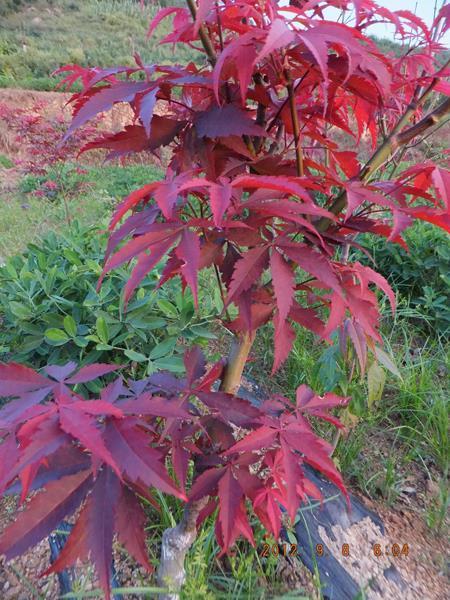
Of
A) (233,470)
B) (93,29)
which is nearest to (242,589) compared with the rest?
(233,470)

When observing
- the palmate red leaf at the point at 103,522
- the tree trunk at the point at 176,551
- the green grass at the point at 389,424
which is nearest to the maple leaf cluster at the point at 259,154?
the palmate red leaf at the point at 103,522

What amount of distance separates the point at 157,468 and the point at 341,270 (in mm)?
424

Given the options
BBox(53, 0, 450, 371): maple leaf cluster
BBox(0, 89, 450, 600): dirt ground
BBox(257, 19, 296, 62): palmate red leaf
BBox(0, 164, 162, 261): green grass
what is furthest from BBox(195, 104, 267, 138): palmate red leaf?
BBox(0, 164, 162, 261): green grass

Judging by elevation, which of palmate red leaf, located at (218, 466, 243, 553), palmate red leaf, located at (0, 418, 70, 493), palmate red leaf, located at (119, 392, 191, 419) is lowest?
palmate red leaf, located at (218, 466, 243, 553)

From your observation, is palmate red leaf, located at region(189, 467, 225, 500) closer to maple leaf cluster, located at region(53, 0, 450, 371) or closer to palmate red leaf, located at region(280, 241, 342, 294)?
maple leaf cluster, located at region(53, 0, 450, 371)

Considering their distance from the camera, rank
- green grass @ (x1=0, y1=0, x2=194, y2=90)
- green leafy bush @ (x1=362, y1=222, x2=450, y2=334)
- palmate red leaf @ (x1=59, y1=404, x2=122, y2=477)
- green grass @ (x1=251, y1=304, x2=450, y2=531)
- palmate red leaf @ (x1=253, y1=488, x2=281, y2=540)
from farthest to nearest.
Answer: green grass @ (x1=0, y1=0, x2=194, y2=90)
green leafy bush @ (x1=362, y1=222, x2=450, y2=334)
green grass @ (x1=251, y1=304, x2=450, y2=531)
palmate red leaf @ (x1=253, y1=488, x2=281, y2=540)
palmate red leaf @ (x1=59, y1=404, x2=122, y2=477)

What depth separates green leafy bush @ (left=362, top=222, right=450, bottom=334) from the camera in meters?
2.33

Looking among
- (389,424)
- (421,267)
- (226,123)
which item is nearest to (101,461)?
(226,123)

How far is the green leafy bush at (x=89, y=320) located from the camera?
5.19 ft

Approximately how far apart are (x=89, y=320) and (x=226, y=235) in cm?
129

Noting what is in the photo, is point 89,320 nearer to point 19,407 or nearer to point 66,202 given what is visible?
point 19,407

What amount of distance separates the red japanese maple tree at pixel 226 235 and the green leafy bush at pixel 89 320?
836mm

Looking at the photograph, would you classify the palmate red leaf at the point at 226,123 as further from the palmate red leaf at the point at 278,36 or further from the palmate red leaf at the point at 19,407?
the palmate red leaf at the point at 19,407

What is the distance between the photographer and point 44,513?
1.60ft
